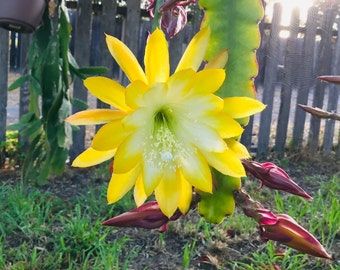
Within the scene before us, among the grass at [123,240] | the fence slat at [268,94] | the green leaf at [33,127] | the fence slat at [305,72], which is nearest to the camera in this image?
the grass at [123,240]

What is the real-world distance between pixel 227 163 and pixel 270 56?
3393 mm

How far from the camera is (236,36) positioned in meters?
0.48

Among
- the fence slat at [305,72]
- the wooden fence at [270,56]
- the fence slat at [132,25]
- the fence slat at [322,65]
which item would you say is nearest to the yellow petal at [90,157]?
the wooden fence at [270,56]

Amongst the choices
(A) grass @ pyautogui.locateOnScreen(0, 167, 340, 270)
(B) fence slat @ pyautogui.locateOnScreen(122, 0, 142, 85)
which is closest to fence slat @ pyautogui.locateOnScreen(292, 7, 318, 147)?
(B) fence slat @ pyautogui.locateOnScreen(122, 0, 142, 85)

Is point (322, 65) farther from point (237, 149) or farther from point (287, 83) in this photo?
point (237, 149)

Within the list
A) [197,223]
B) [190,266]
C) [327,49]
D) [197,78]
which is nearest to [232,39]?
[197,78]

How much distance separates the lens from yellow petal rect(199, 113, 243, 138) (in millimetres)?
391

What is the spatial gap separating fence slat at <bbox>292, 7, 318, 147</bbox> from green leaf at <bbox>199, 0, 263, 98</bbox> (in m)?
3.73

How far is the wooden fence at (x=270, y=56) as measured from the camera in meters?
3.67

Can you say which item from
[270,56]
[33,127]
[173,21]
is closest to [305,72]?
[270,56]

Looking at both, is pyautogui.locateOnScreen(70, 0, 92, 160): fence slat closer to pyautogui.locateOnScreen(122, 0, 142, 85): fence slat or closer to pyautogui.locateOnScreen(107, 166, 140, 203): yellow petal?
pyautogui.locateOnScreen(122, 0, 142, 85): fence slat

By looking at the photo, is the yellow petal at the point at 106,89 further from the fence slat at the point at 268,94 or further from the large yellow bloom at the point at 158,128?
the fence slat at the point at 268,94

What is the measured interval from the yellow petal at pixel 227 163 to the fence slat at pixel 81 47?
326 cm

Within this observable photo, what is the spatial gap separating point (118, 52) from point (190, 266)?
75.5 inches
